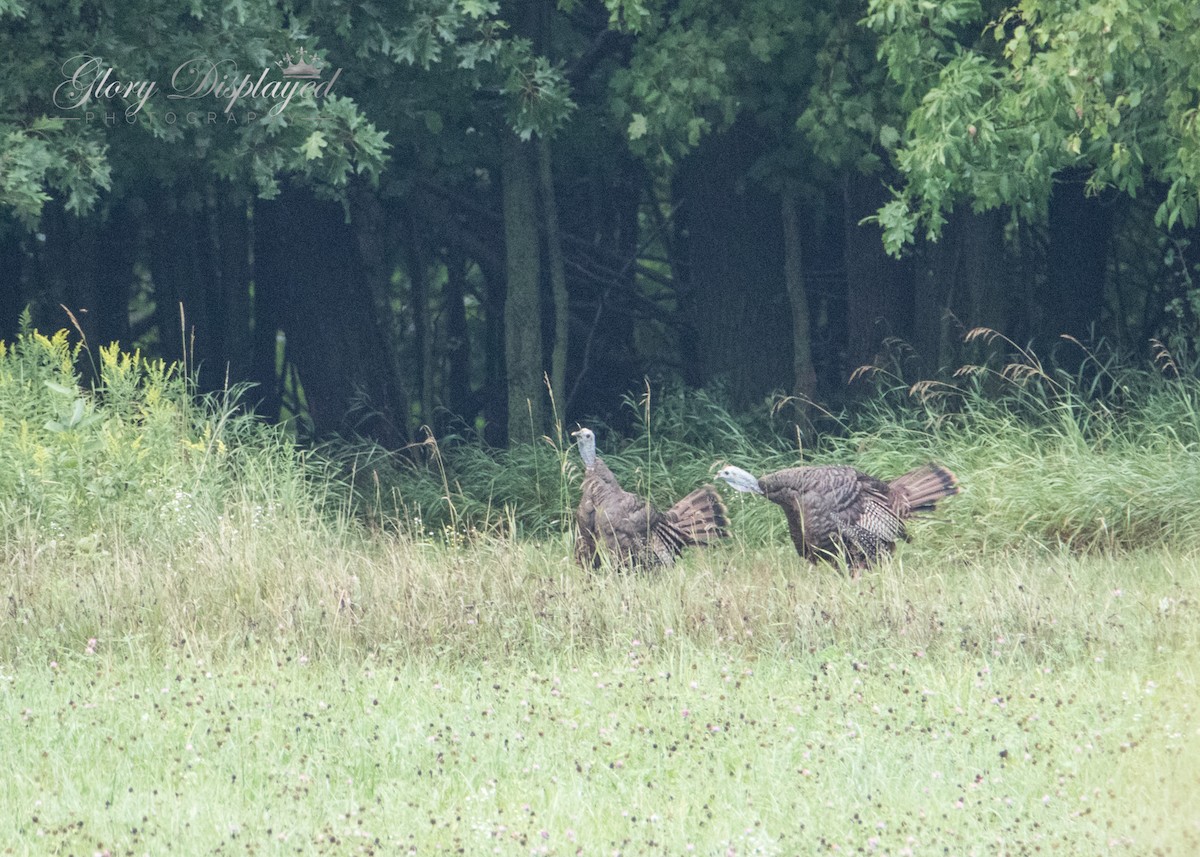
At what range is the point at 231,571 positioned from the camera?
8.21 meters

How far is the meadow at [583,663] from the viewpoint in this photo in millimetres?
5094

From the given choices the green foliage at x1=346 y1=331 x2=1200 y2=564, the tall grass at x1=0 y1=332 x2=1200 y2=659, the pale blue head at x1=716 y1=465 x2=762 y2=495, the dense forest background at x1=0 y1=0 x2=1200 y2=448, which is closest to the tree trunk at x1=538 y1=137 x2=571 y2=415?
the dense forest background at x1=0 y1=0 x2=1200 y2=448

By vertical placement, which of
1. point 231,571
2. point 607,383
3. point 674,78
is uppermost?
point 674,78

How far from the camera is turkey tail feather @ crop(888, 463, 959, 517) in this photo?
9242 mm

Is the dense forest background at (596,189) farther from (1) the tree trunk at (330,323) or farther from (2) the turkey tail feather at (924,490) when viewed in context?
(2) the turkey tail feather at (924,490)

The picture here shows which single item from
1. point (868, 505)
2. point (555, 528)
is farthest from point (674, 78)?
point (868, 505)

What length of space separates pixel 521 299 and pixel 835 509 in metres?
5.38

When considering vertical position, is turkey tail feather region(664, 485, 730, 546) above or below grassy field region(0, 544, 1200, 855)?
below

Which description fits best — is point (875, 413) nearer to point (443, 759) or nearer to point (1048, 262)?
point (1048, 262)

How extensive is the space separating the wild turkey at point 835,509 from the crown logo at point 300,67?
4.38 meters

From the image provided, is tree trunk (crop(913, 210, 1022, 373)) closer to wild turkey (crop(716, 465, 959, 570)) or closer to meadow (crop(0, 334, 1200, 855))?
meadow (crop(0, 334, 1200, 855))

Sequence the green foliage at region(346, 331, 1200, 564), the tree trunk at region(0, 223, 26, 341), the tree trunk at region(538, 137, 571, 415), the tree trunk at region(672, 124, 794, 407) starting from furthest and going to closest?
the tree trunk at region(0, 223, 26, 341), the tree trunk at region(538, 137, 571, 415), the tree trunk at region(672, 124, 794, 407), the green foliage at region(346, 331, 1200, 564)

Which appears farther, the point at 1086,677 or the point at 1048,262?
the point at 1048,262

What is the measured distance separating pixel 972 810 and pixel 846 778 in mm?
509
